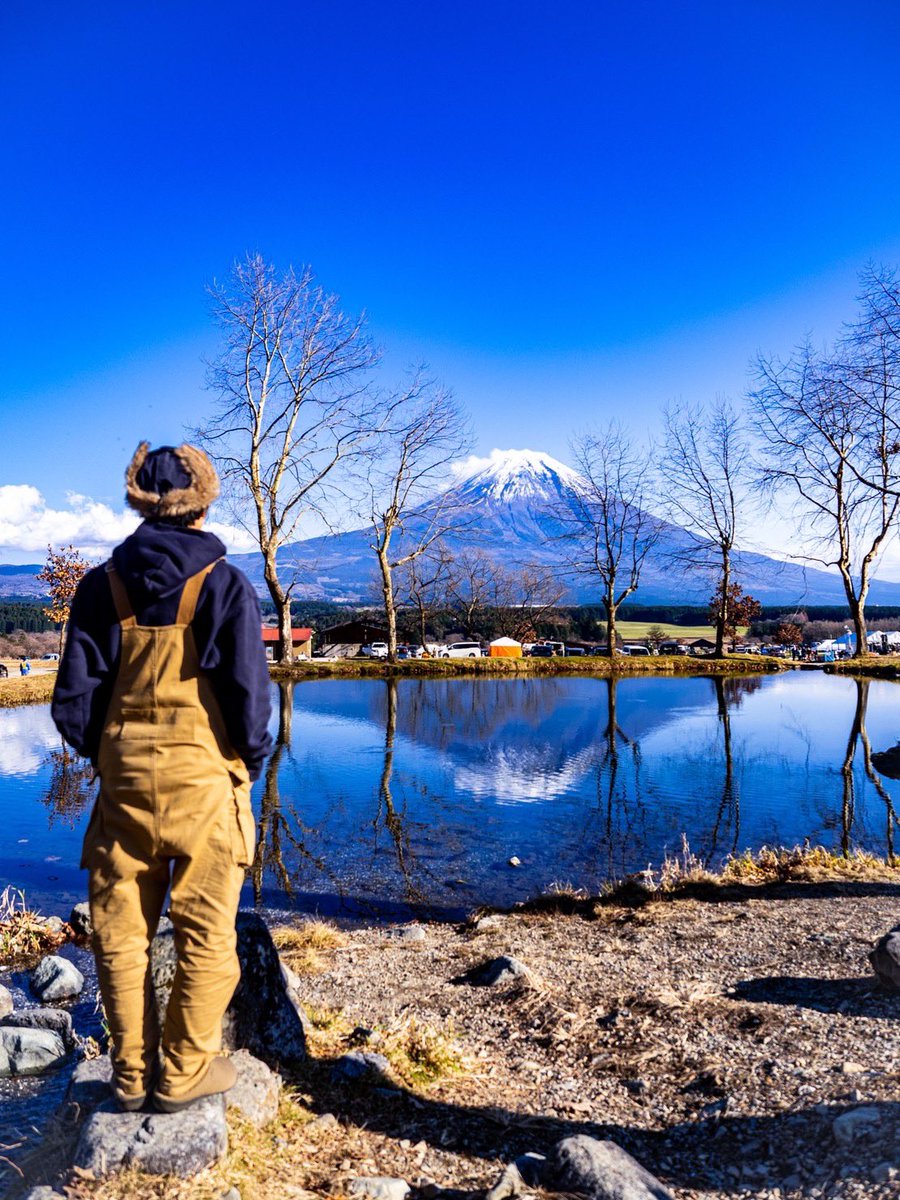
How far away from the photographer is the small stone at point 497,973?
16.9 ft

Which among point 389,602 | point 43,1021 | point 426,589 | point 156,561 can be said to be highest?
point 426,589

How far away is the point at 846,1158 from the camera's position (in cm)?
293

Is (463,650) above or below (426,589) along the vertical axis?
below

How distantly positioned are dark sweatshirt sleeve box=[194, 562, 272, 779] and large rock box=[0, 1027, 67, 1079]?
283 cm

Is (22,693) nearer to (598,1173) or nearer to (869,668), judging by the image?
(598,1173)

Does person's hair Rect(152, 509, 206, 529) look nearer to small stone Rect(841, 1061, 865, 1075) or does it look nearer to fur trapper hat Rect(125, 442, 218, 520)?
fur trapper hat Rect(125, 442, 218, 520)

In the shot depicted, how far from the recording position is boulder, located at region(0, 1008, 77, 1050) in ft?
15.7

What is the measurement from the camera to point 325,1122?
11.1 feet

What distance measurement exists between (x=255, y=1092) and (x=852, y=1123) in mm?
2356

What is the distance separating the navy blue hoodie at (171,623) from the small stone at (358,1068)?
5.86 ft

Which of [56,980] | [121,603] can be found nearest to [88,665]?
[121,603]

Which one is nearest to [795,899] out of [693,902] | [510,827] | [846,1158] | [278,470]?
[693,902]

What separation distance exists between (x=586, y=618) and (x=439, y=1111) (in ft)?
221

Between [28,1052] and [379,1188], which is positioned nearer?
[379,1188]
